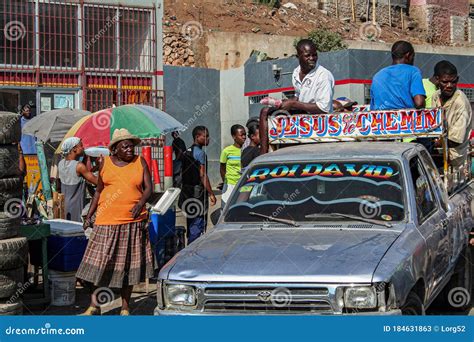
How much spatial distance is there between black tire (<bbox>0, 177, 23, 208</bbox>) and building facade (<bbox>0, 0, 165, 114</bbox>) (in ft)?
Result: 34.2

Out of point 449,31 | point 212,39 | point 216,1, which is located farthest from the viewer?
point 449,31

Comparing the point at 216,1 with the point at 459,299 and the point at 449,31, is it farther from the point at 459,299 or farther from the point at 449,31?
the point at 459,299

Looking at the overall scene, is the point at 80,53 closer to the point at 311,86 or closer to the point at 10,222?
the point at 311,86

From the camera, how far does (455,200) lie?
8.05 metres

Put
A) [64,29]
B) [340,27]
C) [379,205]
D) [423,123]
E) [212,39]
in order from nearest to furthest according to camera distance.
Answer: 1. [379,205]
2. [423,123]
3. [64,29]
4. [212,39]
5. [340,27]

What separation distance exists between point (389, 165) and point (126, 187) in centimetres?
261

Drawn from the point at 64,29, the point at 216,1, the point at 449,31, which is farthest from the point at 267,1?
the point at 64,29

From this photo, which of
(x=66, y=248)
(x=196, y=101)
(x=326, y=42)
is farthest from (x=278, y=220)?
(x=326, y=42)

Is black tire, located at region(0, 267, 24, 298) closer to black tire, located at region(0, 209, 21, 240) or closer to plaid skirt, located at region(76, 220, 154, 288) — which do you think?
black tire, located at region(0, 209, 21, 240)

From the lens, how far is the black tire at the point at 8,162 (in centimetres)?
726

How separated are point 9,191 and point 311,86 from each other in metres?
3.24

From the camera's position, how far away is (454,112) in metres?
8.60

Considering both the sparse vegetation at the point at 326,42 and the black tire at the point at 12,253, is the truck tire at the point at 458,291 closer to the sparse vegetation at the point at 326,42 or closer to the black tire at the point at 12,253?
the black tire at the point at 12,253

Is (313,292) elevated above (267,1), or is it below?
below
